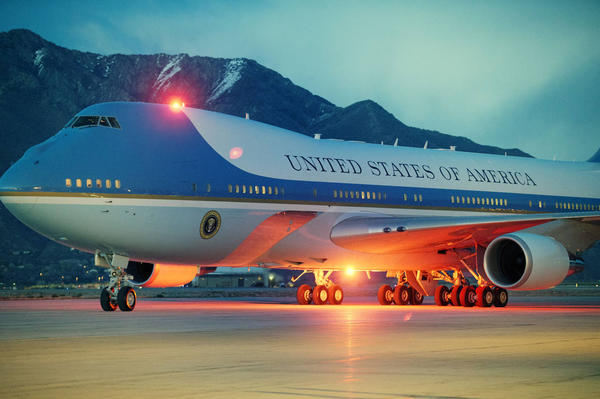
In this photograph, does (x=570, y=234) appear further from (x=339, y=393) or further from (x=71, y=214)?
(x=339, y=393)

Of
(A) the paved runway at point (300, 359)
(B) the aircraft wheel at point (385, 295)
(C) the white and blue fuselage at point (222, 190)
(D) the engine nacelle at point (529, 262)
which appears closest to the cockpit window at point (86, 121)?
(C) the white and blue fuselage at point (222, 190)

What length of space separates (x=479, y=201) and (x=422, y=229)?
5435mm

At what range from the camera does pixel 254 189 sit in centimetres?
2238

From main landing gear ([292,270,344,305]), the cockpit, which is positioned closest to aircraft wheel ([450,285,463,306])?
main landing gear ([292,270,344,305])

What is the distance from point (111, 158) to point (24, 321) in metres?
4.42

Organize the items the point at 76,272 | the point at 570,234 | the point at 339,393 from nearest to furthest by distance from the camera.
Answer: the point at 339,393 < the point at 570,234 < the point at 76,272

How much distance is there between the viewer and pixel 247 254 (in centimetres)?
2316

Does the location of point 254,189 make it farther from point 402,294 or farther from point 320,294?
point 402,294

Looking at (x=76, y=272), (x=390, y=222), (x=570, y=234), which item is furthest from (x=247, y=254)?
(x=76, y=272)

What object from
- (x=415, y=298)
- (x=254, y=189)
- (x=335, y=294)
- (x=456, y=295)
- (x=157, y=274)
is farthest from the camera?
(x=415, y=298)

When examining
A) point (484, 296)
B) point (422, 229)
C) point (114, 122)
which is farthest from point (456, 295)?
point (114, 122)

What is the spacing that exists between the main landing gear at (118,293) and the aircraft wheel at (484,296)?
11028 mm

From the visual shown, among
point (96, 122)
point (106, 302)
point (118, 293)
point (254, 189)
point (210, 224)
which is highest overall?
point (96, 122)

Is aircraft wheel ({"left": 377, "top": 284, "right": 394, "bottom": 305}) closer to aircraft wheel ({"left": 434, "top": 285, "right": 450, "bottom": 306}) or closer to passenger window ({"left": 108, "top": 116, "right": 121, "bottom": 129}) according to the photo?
aircraft wheel ({"left": 434, "top": 285, "right": 450, "bottom": 306})
